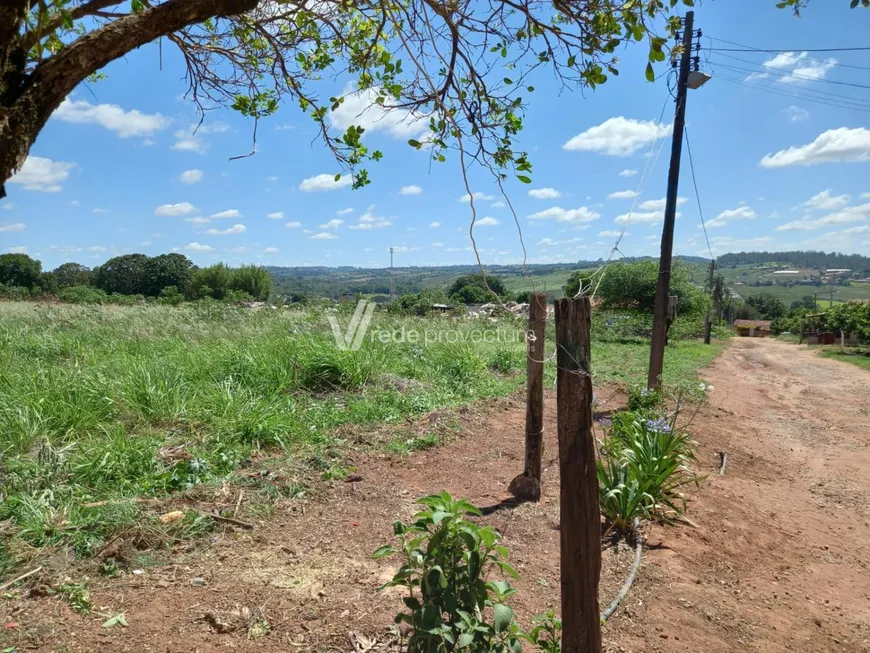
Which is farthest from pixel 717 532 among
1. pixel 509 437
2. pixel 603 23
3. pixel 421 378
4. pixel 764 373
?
pixel 764 373

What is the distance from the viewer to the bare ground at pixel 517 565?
2.34 metres

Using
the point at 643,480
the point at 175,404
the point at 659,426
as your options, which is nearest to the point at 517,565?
the point at 643,480

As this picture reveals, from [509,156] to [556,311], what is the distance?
4.46ft

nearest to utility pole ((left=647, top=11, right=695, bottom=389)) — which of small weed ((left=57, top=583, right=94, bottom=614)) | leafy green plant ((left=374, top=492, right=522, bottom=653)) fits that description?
leafy green plant ((left=374, top=492, right=522, bottom=653))

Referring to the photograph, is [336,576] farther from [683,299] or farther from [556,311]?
[683,299]

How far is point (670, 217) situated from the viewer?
25.7 ft

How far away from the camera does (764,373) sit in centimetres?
1479

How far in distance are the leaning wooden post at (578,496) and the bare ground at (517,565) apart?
0.72 meters

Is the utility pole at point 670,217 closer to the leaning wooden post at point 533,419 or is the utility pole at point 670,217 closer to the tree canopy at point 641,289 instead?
the leaning wooden post at point 533,419

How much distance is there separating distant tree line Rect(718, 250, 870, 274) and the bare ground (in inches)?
4254

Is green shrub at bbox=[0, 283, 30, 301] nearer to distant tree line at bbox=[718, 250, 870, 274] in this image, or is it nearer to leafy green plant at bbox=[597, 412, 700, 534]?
leafy green plant at bbox=[597, 412, 700, 534]

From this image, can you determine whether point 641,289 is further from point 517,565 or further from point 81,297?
point 517,565

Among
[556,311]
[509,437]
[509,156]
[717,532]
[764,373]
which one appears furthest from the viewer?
[764,373]

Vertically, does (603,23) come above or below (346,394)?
above
